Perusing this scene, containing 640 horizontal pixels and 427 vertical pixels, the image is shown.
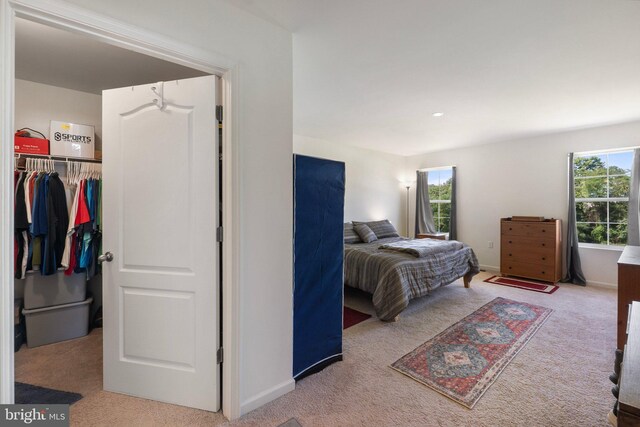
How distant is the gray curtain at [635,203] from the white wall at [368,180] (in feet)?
11.8

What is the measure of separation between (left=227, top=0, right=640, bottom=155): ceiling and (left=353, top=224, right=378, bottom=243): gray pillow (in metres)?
1.68

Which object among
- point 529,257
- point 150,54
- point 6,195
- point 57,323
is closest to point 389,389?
point 6,195

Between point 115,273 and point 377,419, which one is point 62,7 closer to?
point 115,273

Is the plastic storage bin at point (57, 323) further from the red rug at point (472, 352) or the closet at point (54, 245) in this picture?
the red rug at point (472, 352)

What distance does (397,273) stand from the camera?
2914 mm

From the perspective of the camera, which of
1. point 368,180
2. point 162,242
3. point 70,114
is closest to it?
point 162,242

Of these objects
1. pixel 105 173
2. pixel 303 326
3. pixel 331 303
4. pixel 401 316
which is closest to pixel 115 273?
pixel 105 173

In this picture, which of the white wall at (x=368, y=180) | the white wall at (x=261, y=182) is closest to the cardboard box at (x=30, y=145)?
the white wall at (x=261, y=182)

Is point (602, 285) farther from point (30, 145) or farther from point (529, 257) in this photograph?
point (30, 145)

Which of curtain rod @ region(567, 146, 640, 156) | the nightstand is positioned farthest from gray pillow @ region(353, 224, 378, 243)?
curtain rod @ region(567, 146, 640, 156)

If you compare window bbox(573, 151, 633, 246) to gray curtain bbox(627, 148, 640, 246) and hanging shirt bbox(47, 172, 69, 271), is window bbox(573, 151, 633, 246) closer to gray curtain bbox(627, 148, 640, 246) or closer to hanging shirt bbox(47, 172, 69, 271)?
gray curtain bbox(627, 148, 640, 246)

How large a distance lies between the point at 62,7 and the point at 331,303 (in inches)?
87.6

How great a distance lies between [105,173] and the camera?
5.79 ft

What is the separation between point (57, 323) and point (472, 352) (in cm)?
361
